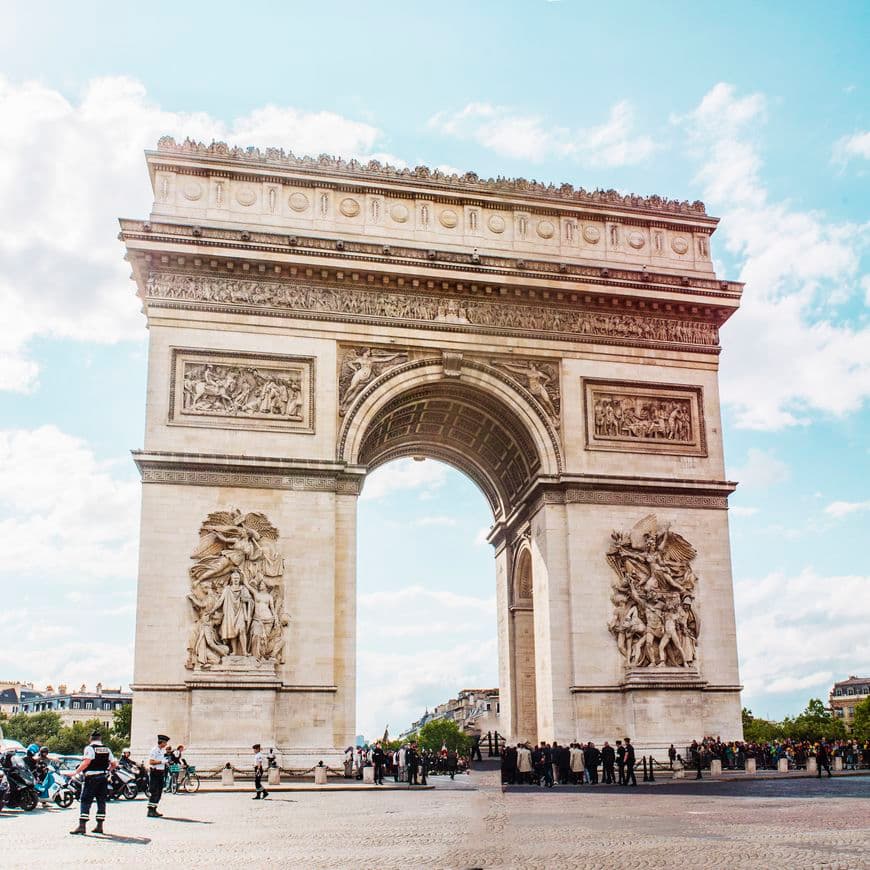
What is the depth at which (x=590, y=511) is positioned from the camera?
31172mm

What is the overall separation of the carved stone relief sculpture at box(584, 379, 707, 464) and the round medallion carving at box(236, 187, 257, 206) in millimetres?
10750

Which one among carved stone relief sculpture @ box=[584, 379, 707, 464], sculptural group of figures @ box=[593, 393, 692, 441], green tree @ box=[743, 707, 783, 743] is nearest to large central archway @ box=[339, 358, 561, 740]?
carved stone relief sculpture @ box=[584, 379, 707, 464]

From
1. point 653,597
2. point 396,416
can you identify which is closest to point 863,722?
point 653,597

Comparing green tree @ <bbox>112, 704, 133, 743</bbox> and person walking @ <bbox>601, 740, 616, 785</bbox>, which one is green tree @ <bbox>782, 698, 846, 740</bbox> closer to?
green tree @ <bbox>112, 704, 133, 743</bbox>

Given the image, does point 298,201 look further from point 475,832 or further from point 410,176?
point 475,832

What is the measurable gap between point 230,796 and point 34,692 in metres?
120

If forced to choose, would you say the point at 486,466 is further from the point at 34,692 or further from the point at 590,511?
the point at 34,692

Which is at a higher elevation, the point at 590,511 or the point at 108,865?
the point at 590,511

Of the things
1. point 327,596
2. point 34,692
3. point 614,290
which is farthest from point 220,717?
point 34,692

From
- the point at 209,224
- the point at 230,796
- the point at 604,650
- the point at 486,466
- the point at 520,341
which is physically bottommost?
the point at 230,796

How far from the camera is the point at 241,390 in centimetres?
2994

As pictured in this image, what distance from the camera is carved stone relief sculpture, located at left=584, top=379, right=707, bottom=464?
3209 centimetres

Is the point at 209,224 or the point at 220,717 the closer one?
the point at 220,717

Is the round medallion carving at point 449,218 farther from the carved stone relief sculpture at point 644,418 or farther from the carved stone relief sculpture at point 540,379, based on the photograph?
the carved stone relief sculpture at point 644,418
